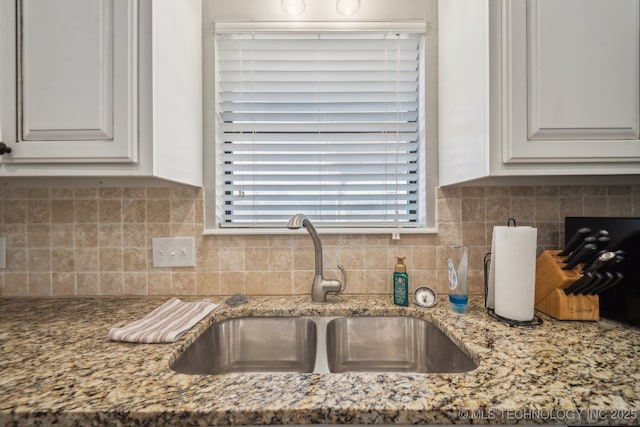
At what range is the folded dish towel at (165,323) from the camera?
0.79 metres

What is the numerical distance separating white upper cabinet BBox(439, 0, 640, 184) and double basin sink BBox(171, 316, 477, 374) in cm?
66

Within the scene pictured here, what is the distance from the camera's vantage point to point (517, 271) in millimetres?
892

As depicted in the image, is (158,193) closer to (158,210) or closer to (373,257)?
(158,210)

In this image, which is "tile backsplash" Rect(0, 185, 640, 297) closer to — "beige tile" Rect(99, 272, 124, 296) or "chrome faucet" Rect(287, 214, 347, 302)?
"beige tile" Rect(99, 272, 124, 296)

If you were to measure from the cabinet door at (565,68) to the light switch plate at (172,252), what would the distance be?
4.09 ft

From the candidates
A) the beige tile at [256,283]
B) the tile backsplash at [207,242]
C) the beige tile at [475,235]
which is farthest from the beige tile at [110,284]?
the beige tile at [475,235]

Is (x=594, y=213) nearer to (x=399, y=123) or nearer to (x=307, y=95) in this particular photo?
(x=399, y=123)

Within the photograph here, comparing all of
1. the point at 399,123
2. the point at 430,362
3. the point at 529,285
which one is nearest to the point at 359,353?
the point at 430,362

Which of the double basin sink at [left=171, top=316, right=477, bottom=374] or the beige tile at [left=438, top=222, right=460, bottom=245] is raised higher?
the beige tile at [left=438, top=222, right=460, bottom=245]

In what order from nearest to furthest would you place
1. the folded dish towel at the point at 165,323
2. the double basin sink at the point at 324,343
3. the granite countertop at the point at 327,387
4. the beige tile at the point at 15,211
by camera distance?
the granite countertop at the point at 327,387, the folded dish towel at the point at 165,323, the double basin sink at the point at 324,343, the beige tile at the point at 15,211

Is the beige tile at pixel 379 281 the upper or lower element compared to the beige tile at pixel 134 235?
lower

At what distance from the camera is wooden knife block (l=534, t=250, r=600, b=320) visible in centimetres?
92

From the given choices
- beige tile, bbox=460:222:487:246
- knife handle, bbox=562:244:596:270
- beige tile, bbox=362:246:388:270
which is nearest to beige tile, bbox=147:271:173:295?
beige tile, bbox=362:246:388:270

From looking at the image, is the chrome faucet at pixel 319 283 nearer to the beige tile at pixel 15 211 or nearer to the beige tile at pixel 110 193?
the beige tile at pixel 110 193
